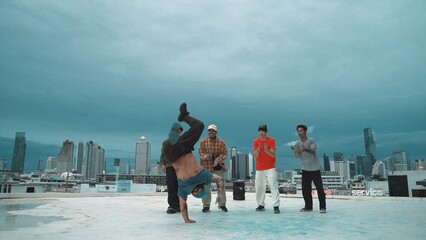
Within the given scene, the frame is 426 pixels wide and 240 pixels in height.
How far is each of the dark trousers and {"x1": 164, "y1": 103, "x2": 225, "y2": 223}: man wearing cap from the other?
1.86m

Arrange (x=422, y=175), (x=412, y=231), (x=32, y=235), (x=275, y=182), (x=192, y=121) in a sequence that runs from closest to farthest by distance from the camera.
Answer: (x=32, y=235) < (x=412, y=231) < (x=192, y=121) < (x=275, y=182) < (x=422, y=175)

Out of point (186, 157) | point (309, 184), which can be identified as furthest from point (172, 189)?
point (309, 184)

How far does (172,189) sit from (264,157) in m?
2.06

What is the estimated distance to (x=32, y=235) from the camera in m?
3.38

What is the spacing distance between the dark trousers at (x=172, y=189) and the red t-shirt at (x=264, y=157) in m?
1.82

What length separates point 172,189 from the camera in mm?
6508

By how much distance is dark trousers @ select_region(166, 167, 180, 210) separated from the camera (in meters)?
6.29

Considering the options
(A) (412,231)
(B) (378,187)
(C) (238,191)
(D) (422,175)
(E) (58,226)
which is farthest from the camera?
(B) (378,187)

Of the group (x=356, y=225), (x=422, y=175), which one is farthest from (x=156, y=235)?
(x=422, y=175)

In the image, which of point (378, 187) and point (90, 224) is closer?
point (90, 224)

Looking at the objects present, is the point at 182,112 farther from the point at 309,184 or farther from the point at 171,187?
the point at 309,184

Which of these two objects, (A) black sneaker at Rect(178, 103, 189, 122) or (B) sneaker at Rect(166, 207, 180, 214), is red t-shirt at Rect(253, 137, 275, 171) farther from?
(A) black sneaker at Rect(178, 103, 189, 122)

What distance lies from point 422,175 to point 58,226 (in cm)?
6665

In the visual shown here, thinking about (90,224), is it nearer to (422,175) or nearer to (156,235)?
(156,235)
